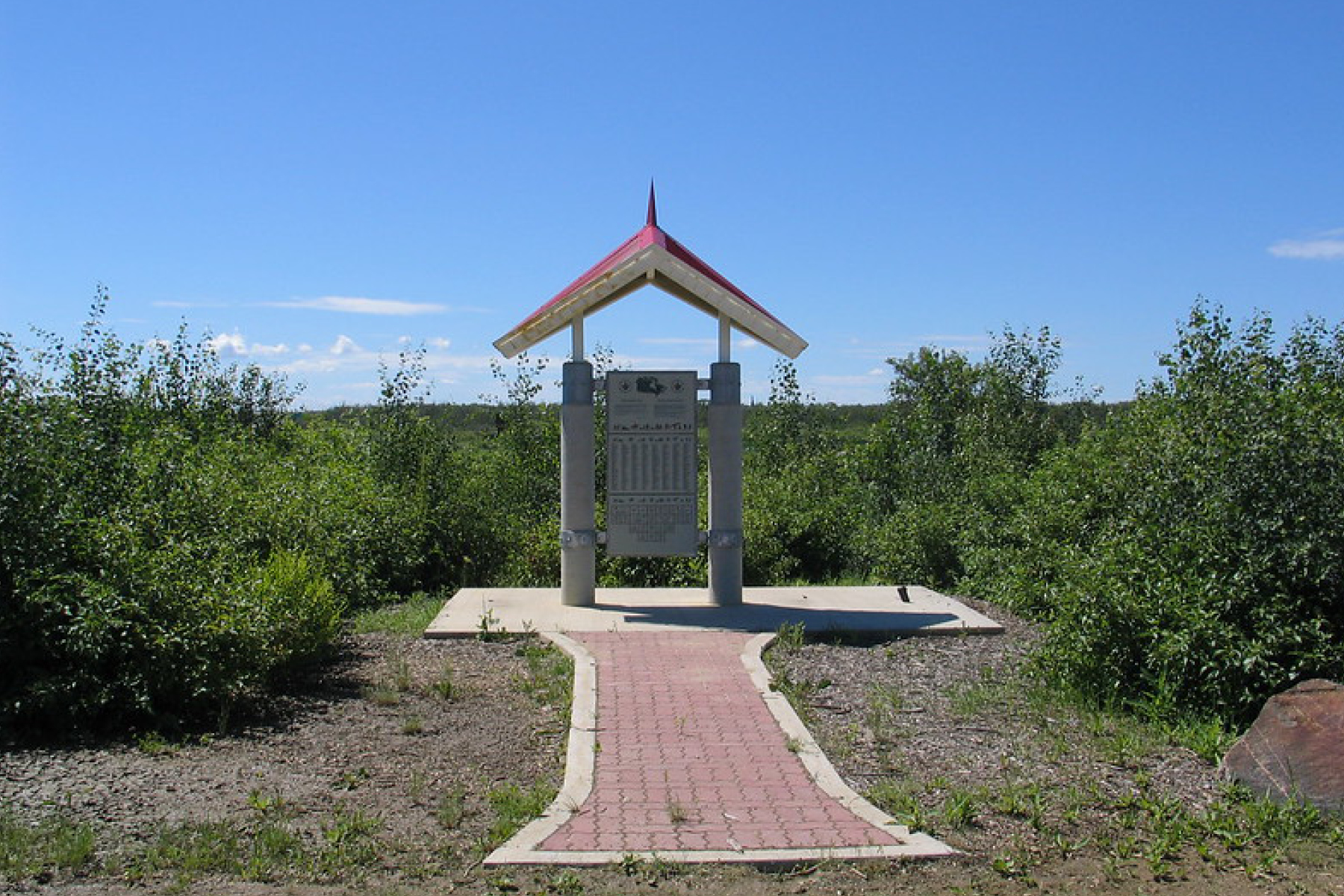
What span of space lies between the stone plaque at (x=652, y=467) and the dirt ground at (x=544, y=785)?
2749 mm

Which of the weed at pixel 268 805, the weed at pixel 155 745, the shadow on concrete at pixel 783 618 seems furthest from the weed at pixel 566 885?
the shadow on concrete at pixel 783 618

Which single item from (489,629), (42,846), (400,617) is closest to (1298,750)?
(42,846)

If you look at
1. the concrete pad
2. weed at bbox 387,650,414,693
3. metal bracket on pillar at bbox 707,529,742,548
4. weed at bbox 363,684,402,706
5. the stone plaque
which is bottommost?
weed at bbox 363,684,402,706

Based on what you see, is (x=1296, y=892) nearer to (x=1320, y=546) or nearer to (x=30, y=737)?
(x=1320, y=546)

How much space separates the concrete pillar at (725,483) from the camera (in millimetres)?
10680

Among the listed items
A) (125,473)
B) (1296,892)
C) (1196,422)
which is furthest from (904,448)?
(1296,892)

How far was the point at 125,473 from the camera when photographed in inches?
329

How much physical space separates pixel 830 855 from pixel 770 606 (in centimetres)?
590

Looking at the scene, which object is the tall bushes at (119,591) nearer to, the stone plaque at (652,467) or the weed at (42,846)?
the weed at (42,846)

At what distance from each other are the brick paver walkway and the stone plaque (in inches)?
91.8

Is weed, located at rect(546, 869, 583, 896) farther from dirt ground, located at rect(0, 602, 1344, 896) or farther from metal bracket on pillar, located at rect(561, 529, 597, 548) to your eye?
metal bracket on pillar, located at rect(561, 529, 597, 548)

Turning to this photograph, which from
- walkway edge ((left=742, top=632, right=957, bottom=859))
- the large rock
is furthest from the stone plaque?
the large rock

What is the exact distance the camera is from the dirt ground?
4773 millimetres

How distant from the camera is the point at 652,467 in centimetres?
1082
